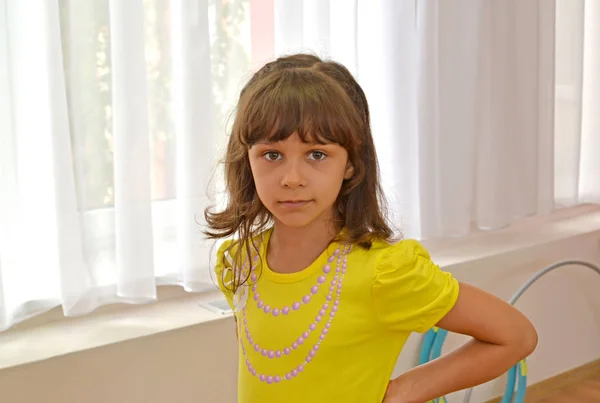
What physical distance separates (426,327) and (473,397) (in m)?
1.37

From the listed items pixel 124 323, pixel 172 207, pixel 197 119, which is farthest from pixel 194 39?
pixel 124 323

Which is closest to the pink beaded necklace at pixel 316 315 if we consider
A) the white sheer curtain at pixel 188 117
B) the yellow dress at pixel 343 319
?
the yellow dress at pixel 343 319

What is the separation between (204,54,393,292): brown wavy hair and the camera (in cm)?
104

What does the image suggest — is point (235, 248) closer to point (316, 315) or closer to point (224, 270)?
point (224, 270)

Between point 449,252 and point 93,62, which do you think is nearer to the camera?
point 93,62

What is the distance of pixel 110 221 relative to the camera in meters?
1.64

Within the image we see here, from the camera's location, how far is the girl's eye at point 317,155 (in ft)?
3.45

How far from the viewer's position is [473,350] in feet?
3.73

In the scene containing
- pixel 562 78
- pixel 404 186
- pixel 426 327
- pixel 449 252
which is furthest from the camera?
pixel 562 78

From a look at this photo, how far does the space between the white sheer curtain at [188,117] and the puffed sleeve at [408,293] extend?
1.75 ft

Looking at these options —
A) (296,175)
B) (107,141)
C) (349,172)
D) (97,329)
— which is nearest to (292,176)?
(296,175)

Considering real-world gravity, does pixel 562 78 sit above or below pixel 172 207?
above

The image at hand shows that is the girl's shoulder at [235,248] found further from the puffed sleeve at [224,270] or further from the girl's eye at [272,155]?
the girl's eye at [272,155]

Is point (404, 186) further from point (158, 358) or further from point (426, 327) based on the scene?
point (426, 327)
